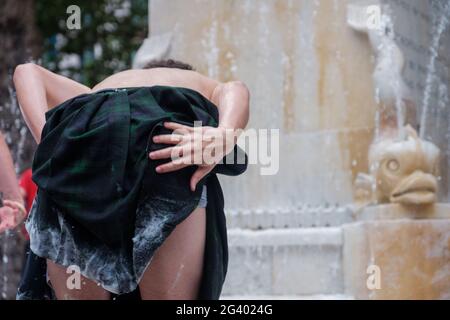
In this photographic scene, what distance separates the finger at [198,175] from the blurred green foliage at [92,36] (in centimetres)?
1074

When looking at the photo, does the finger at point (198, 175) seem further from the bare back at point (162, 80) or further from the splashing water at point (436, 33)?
the splashing water at point (436, 33)

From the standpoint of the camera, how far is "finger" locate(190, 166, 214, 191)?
7.41 feet

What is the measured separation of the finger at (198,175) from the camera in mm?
2260

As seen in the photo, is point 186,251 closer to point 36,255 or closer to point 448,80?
point 36,255

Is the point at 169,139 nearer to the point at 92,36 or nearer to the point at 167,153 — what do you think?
the point at 167,153

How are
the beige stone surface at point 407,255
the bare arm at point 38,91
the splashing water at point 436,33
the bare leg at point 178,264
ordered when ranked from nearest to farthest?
the bare leg at point 178,264 → the bare arm at point 38,91 → the beige stone surface at point 407,255 → the splashing water at point 436,33

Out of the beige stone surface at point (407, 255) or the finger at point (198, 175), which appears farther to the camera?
the beige stone surface at point (407, 255)

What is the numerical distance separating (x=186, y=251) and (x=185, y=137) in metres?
0.27

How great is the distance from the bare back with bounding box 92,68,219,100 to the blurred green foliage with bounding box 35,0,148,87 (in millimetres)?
10386

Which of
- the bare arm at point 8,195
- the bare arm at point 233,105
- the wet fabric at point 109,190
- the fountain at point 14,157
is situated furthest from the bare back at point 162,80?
the fountain at point 14,157

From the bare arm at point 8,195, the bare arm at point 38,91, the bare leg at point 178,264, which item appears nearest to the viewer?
the bare leg at point 178,264

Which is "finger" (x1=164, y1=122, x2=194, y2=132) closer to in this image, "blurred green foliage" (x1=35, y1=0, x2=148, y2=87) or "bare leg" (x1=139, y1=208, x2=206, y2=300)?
"bare leg" (x1=139, y1=208, x2=206, y2=300)

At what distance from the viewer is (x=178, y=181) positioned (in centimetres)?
226
